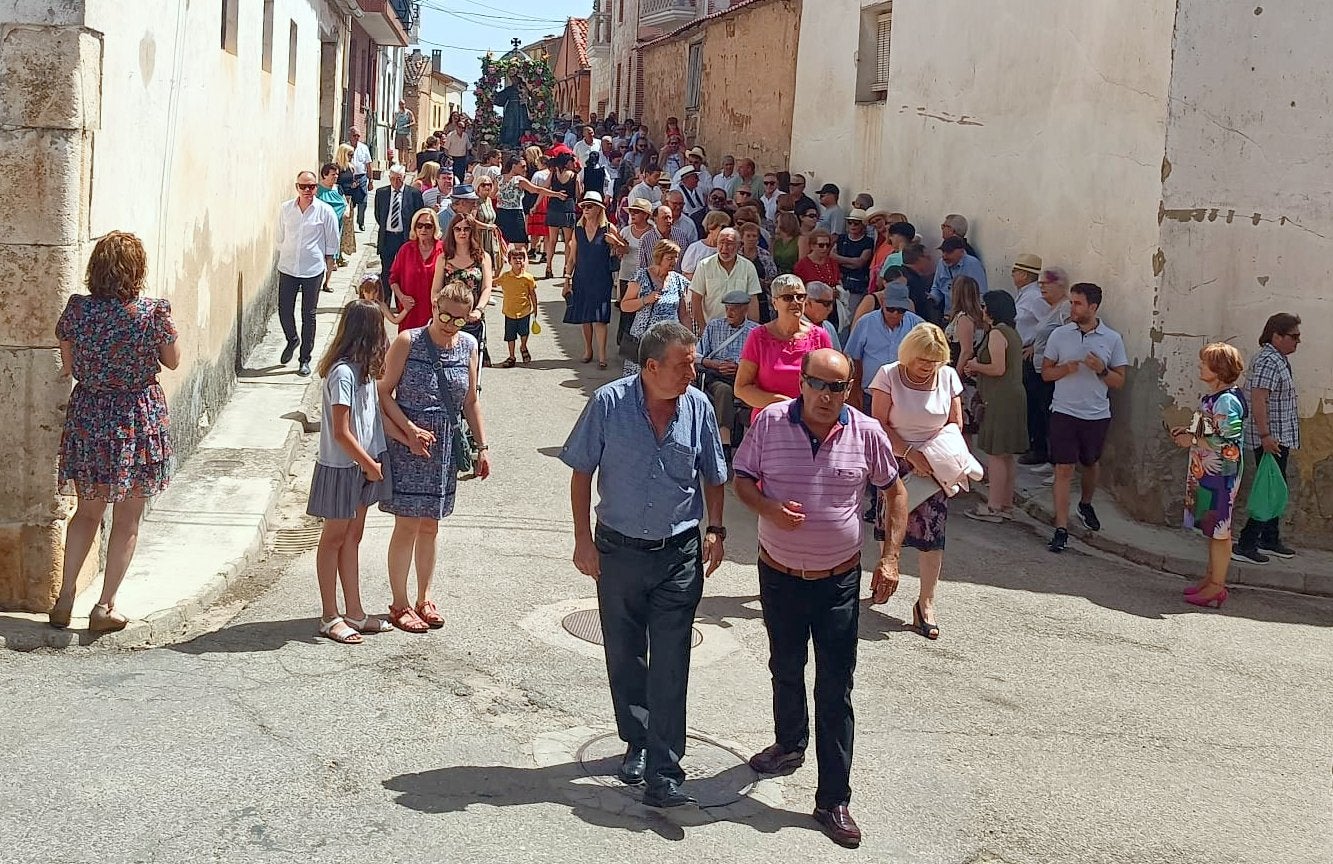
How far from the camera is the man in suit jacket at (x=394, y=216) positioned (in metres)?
16.5

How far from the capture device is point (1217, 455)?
9.02m

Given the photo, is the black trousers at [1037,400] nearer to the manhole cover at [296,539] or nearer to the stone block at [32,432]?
the manhole cover at [296,539]

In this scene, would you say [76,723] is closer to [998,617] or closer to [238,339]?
[998,617]

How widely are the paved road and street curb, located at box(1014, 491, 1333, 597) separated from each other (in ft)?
3.26

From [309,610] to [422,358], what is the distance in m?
1.44

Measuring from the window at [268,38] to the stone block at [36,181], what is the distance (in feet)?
28.0

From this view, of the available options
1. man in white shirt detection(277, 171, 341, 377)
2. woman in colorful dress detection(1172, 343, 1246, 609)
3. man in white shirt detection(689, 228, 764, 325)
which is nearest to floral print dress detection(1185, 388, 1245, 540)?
woman in colorful dress detection(1172, 343, 1246, 609)

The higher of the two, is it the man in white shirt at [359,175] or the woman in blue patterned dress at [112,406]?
the man in white shirt at [359,175]

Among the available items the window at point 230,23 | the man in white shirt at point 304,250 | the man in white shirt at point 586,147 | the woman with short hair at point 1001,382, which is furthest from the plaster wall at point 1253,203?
the man in white shirt at point 586,147

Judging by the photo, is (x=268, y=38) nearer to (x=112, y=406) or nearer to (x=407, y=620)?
(x=112, y=406)

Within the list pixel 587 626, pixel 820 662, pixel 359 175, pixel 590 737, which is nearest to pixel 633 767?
pixel 590 737

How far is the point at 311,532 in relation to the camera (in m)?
9.35

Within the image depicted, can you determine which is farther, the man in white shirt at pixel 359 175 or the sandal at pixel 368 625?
the man in white shirt at pixel 359 175

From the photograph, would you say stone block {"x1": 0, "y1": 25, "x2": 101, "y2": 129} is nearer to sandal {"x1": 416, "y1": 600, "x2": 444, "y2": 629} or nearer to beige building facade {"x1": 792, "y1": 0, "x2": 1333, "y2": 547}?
sandal {"x1": 416, "y1": 600, "x2": 444, "y2": 629}
